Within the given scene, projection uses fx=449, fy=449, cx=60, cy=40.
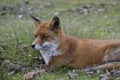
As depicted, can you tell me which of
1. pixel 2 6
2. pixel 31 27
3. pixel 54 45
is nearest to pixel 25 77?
pixel 54 45

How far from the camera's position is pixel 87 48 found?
9.31 meters

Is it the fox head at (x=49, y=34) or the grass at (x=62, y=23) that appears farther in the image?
the grass at (x=62, y=23)

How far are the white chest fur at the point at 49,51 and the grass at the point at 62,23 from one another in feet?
1.20

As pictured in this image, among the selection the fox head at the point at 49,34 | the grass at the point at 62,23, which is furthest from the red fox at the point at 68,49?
the grass at the point at 62,23

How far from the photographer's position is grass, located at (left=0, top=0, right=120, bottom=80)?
32.9 feet

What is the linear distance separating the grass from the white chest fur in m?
0.36

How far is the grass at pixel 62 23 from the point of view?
10.0m

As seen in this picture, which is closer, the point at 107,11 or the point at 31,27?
the point at 31,27

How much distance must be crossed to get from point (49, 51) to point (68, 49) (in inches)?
16.3

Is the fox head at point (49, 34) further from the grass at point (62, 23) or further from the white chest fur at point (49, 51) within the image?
the grass at point (62, 23)

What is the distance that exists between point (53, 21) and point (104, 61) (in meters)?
1.33

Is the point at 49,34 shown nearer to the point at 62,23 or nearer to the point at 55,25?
the point at 55,25

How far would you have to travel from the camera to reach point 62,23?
38.2 feet

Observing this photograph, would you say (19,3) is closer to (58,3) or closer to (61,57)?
(58,3)
